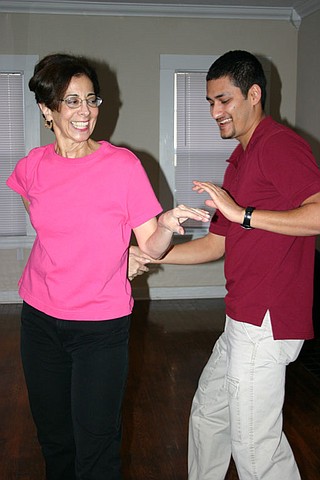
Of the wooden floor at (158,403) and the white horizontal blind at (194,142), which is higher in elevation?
the white horizontal blind at (194,142)

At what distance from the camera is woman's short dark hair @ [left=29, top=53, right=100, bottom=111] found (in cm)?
173

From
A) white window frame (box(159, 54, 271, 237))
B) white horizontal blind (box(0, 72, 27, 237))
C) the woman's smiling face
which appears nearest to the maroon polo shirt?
the woman's smiling face

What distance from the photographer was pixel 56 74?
5.66 ft

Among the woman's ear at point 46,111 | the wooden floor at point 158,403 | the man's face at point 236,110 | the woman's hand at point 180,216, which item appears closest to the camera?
the woman's hand at point 180,216

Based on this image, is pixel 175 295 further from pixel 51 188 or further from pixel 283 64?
pixel 51 188

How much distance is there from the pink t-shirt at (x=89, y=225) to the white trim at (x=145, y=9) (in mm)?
4055

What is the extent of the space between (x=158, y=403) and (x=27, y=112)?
Answer: 122 inches

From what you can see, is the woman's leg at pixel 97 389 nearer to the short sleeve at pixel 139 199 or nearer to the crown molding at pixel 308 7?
the short sleeve at pixel 139 199

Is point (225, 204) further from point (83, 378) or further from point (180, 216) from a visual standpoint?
point (83, 378)

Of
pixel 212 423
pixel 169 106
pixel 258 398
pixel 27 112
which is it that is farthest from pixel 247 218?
pixel 27 112

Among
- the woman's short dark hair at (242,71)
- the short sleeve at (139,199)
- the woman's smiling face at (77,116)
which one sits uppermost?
the woman's short dark hair at (242,71)

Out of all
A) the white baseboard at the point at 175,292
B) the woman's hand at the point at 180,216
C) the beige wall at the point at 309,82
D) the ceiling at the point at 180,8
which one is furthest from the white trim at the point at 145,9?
the woman's hand at the point at 180,216

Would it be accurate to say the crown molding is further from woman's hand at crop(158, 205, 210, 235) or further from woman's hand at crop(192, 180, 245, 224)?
woman's hand at crop(158, 205, 210, 235)

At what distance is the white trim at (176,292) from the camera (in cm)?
585
